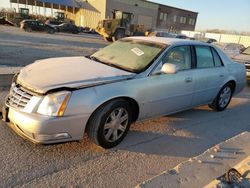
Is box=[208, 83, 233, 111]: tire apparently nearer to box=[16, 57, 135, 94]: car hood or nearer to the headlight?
box=[16, 57, 135, 94]: car hood

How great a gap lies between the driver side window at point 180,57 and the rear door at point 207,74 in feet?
0.73

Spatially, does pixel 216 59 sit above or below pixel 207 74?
above

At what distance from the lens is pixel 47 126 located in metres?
2.90

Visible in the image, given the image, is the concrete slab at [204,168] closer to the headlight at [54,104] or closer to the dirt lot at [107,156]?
the dirt lot at [107,156]

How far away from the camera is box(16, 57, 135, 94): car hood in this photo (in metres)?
3.08

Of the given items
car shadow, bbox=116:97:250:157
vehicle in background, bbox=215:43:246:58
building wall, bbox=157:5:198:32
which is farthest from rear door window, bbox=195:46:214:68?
building wall, bbox=157:5:198:32

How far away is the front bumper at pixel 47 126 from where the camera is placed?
2896mm

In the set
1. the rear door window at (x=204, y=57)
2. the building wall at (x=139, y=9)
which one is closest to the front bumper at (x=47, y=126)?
the rear door window at (x=204, y=57)

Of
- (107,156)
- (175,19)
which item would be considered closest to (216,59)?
(107,156)

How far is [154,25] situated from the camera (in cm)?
5419

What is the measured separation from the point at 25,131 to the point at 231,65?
4.49 metres

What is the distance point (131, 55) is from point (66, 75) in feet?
4.15

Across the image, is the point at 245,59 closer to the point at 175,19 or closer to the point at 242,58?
the point at 242,58

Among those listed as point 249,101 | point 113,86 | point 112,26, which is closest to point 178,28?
point 112,26
